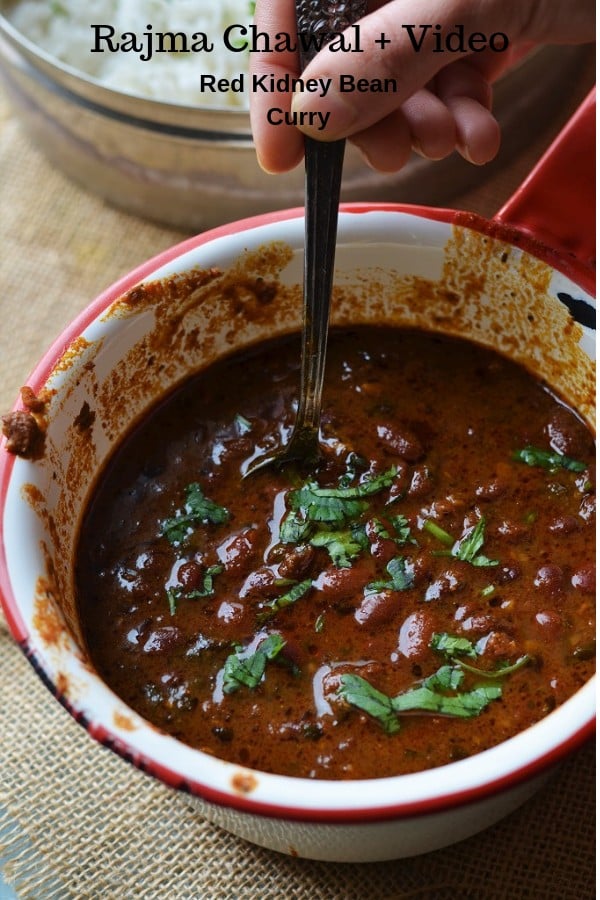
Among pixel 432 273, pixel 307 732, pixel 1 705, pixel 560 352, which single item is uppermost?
pixel 432 273

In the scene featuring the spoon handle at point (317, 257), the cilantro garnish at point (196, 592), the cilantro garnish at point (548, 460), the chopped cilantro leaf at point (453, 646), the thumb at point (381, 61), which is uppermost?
the thumb at point (381, 61)

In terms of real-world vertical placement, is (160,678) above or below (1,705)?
above

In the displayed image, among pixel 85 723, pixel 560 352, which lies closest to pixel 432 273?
pixel 560 352

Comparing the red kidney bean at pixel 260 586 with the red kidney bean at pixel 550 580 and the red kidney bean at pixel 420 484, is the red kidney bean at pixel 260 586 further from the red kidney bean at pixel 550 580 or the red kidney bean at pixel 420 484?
the red kidney bean at pixel 550 580

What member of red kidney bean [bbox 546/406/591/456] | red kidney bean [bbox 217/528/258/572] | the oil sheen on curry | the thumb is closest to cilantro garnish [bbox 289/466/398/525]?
the oil sheen on curry

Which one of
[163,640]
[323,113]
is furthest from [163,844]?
[323,113]

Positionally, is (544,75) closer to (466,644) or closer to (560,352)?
(560,352)

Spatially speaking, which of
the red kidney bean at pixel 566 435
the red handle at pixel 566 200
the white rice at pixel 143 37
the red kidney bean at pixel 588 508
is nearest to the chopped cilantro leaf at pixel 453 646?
the red kidney bean at pixel 588 508

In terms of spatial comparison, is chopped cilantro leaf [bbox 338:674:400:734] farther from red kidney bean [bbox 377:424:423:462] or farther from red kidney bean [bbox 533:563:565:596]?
red kidney bean [bbox 377:424:423:462]
